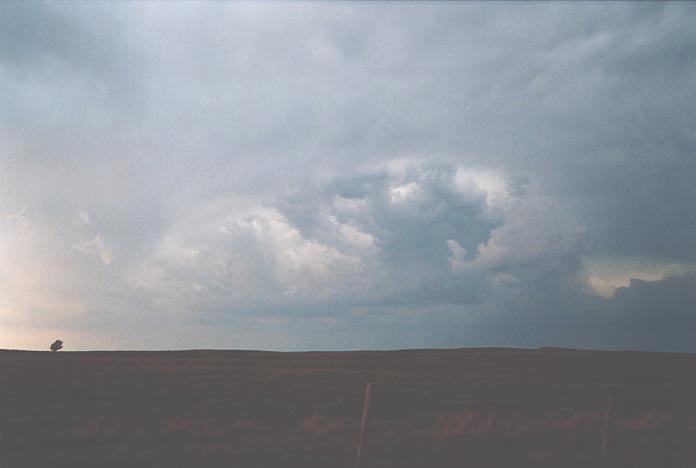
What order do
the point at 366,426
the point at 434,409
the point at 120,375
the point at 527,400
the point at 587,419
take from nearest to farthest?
the point at 366,426 < the point at 587,419 < the point at 434,409 < the point at 527,400 < the point at 120,375

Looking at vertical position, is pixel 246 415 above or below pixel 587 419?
below

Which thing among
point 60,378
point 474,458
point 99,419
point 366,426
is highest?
point 366,426

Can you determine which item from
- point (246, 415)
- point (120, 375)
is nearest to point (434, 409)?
point (246, 415)

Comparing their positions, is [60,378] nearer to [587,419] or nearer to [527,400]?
[527,400]

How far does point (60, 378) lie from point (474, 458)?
141ft

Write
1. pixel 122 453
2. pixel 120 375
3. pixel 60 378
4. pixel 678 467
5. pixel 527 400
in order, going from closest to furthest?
pixel 678 467
pixel 122 453
pixel 527 400
pixel 60 378
pixel 120 375

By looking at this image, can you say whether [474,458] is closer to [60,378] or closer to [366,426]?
[366,426]

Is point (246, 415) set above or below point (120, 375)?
above

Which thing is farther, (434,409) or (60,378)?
(60,378)

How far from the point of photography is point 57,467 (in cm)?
1648

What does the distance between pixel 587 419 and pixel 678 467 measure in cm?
939

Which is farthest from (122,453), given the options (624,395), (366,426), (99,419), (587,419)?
(624,395)

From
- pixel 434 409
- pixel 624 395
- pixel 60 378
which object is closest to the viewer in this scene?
pixel 434 409

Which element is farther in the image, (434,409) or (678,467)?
(434,409)
